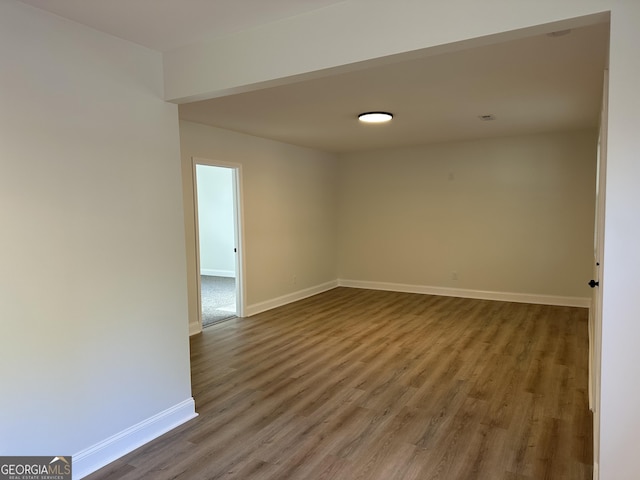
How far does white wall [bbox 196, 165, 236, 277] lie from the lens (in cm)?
877

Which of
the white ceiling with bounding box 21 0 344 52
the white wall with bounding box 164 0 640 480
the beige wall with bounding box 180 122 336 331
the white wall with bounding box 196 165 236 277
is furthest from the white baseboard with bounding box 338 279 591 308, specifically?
the white ceiling with bounding box 21 0 344 52

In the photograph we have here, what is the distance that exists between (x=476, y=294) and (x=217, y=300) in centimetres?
407

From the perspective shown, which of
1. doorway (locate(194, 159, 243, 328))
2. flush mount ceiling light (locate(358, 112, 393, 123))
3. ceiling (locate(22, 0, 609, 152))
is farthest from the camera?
doorway (locate(194, 159, 243, 328))

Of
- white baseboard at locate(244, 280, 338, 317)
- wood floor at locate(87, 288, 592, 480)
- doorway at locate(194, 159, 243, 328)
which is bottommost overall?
wood floor at locate(87, 288, 592, 480)

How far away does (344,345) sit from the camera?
437 centimetres

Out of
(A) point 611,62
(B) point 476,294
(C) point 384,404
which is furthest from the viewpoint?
(B) point 476,294

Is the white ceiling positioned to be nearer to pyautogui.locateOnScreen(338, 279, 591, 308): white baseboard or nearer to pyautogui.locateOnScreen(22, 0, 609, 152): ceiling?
pyautogui.locateOnScreen(22, 0, 609, 152): ceiling

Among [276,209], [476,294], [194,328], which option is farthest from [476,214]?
[194,328]

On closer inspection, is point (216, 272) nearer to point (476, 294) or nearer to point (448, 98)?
point (476, 294)

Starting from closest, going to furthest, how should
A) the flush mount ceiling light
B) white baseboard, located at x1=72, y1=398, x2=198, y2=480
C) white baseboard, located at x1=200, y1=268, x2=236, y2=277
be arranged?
1. white baseboard, located at x1=72, y1=398, x2=198, y2=480
2. the flush mount ceiling light
3. white baseboard, located at x1=200, y1=268, x2=236, y2=277

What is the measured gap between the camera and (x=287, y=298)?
635cm

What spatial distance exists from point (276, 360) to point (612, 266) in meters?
3.01

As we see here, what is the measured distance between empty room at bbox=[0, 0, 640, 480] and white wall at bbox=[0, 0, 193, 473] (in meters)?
0.01

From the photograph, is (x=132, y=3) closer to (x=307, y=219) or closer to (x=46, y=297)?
(x=46, y=297)
